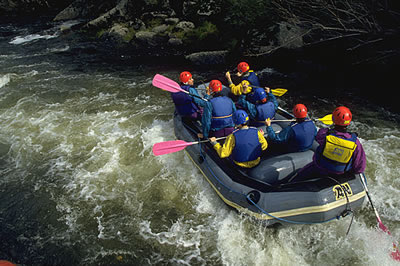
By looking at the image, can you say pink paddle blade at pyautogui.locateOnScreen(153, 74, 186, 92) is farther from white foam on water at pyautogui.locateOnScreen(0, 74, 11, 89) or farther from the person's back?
white foam on water at pyautogui.locateOnScreen(0, 74, 11, 89)

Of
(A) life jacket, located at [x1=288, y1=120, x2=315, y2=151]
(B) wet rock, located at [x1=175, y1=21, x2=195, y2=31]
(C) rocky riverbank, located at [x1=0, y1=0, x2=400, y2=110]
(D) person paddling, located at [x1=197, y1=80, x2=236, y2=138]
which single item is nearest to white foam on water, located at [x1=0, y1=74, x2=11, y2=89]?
(C) rocky riverbank, located at [x1=0, y1=0, x2=400, y2=110]

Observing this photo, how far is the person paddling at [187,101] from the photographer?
570 cm

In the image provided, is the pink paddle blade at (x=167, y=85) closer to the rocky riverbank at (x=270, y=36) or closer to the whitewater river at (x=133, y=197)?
the whitewater river at (x=133, y=197)

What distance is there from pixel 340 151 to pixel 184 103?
3.28 meters

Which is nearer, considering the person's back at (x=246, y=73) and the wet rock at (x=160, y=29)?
the person's back at (x=246, y=73)

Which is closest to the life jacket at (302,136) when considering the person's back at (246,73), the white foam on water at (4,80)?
the person's back at (246,73)

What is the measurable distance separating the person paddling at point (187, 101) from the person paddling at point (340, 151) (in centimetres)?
279

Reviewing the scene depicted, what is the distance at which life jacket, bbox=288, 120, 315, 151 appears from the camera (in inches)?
157

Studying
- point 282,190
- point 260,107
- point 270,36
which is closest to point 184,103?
point 260,107

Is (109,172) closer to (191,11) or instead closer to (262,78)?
(262,78)

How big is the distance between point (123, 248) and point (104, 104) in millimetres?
5424

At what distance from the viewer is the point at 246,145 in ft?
12.8

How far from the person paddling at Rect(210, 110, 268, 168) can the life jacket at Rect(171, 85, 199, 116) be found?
188 centimetres

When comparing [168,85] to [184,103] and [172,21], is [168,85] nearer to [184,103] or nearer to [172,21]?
[184,103]
